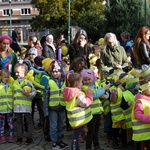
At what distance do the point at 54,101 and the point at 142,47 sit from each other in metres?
1.75

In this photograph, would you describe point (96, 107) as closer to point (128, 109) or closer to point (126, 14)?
point (128, 109)

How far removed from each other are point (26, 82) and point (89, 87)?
4.62ft

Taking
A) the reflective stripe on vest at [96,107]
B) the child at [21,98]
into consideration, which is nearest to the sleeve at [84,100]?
the reflective stripe on vest at [96,107]

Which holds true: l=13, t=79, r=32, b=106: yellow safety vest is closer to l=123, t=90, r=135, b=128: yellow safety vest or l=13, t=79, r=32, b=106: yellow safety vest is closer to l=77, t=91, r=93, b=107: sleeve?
l=77, t=91, r=93, b=107: sleeve

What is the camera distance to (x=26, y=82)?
657 centimetres

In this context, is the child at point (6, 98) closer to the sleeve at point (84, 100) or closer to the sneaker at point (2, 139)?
the sneaker at point (2, 139)

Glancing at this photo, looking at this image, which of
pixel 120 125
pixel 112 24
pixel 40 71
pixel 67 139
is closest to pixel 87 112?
pixel 120 125

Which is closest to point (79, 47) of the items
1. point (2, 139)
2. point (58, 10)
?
point (2, 139)

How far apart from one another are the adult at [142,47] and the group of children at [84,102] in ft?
1.80

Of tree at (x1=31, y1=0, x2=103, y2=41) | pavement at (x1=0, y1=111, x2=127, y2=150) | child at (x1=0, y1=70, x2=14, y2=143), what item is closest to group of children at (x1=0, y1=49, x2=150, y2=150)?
child at (x1=0, y1=70, x2=14, y2=143)

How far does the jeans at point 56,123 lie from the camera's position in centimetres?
619

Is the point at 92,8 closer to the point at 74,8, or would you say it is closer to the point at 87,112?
the point at 74,8

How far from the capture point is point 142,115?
4.80 m

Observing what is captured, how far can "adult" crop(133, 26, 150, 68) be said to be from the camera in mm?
6377
